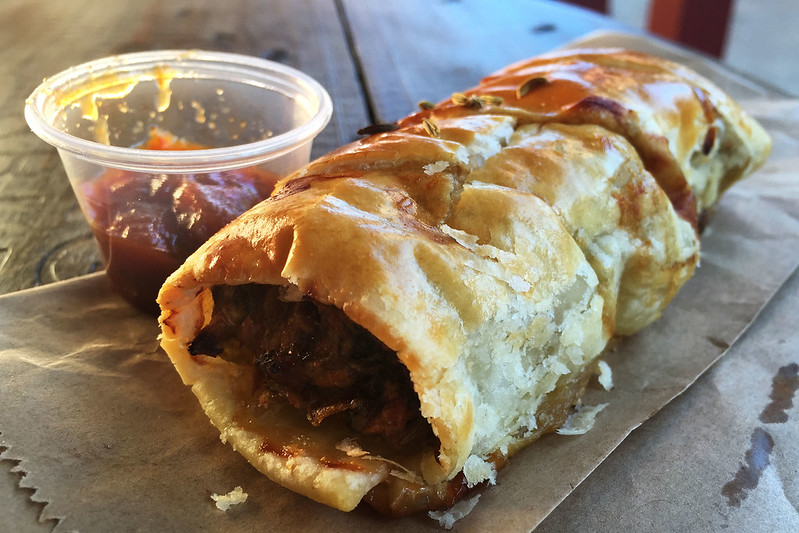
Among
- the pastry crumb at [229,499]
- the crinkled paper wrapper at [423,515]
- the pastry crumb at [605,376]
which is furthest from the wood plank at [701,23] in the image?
the pastry crumb at [229,499]

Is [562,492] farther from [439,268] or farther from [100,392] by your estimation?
[100,392]

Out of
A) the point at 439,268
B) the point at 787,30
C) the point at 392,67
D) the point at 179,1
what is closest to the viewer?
the point at 439,268

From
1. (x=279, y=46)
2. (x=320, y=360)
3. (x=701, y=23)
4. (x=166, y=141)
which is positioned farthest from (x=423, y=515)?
(x=701, y=23)

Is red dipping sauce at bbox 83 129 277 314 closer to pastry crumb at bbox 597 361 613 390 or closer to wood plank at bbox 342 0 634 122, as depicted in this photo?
pastry crumb at bbox 597 361 613 390

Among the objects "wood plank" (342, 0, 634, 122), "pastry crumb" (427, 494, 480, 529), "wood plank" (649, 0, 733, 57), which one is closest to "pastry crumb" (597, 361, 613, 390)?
"pastry crumb" (427, 494, 480, 529)

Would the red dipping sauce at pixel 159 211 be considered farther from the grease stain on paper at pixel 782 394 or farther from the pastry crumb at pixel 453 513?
the grease stain on paper at pixel 782 394

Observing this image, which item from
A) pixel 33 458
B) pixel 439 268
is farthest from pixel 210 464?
pixel 439 268
